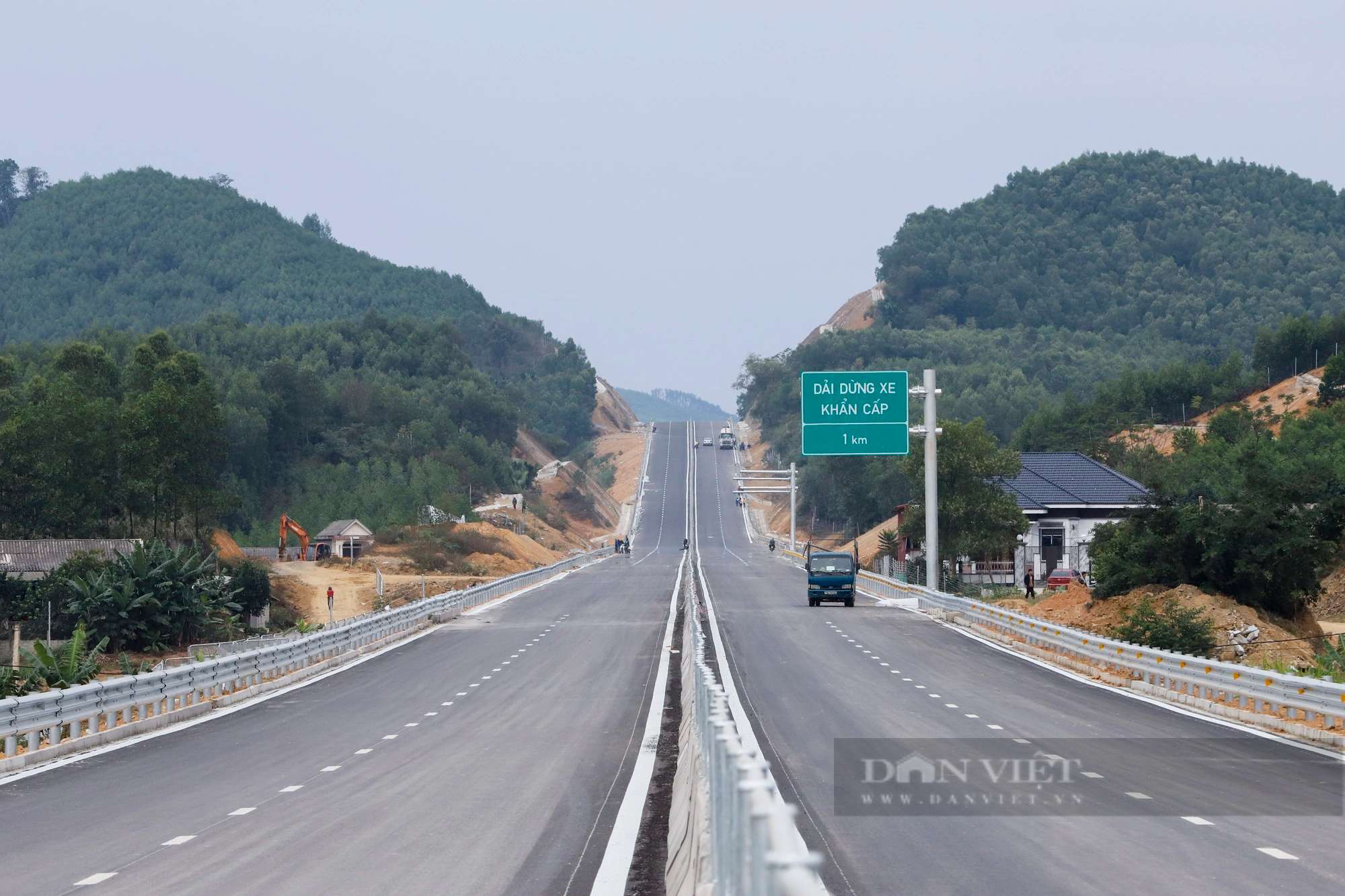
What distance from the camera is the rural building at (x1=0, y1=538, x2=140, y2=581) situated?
59750 mm

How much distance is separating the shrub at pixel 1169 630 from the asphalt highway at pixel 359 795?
11.2m

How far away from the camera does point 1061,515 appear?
75.6 m

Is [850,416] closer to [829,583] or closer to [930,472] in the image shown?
[930,472]

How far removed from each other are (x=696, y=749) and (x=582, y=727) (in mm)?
8167

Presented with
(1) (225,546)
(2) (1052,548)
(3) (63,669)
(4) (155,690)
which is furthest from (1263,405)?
(4) (155,690)

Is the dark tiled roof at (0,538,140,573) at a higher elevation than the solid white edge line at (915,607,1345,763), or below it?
higher

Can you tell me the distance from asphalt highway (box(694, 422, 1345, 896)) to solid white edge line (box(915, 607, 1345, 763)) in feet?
0.62

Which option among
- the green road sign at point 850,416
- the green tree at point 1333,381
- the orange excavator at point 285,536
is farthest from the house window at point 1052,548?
the orange excavator at point 285,536

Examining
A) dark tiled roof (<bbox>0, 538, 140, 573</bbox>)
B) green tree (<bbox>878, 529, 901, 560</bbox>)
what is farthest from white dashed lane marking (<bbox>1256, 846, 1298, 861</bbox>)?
green tree (<bbox>878, 529, 901, 560</bbox>)

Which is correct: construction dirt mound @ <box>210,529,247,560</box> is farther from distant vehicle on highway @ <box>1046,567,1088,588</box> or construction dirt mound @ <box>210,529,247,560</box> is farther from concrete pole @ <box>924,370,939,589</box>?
distant vehicle on highway @ <box>1046,567,1088,588</box>

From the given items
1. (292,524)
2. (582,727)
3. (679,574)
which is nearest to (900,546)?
(679,574)

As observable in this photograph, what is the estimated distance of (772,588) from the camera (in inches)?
2482

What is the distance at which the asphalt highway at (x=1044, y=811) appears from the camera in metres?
10.2

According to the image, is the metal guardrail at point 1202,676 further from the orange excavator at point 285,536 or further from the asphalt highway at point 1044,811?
the orange excavator at point 285,536
